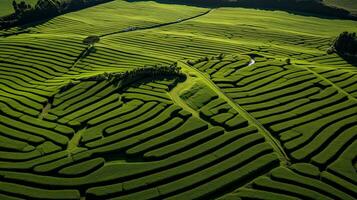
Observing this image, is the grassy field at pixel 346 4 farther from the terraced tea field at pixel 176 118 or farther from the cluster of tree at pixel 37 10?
the cluster of tree at pixel 37 10

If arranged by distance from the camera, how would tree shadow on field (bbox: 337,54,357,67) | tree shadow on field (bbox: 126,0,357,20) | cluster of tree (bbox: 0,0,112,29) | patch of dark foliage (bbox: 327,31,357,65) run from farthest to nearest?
tree shadow on field (bbox: 126,0,357,20) < cluster of tree (bbox: 0,0,112,29) < patch of dark foliage (bbox: 327,31,357,65) < tree shadow on field (bbox: 337,54,357,67)

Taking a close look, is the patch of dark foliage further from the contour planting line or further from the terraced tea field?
the contour planting line

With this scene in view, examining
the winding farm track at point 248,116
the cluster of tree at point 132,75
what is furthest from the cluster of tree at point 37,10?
the winding farm track at point 248,116

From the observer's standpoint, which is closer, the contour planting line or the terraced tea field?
the terraced tea field

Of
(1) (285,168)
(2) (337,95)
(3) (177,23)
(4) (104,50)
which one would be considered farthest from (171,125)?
(3) (177,23)

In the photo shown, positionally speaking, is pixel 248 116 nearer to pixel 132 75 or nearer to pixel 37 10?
pixel 132 75

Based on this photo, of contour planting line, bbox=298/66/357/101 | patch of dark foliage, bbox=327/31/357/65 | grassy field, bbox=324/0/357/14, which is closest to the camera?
contour planting line, bbox=298/66/357/101

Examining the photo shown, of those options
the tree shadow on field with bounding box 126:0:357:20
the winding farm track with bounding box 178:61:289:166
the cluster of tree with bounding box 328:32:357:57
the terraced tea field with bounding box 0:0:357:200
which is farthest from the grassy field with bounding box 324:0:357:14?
the winding farm track with bounding box 178:61:289:166
